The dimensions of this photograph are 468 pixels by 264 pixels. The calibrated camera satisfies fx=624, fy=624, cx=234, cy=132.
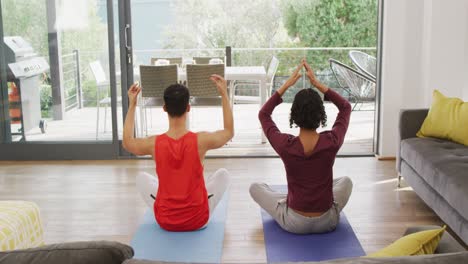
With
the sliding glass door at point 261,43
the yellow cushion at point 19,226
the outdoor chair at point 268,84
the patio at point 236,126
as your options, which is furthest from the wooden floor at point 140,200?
the sliding glass door at point 261,43

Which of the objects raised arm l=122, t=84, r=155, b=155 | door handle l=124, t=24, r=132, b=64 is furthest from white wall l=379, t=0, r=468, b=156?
raised arm l=122, t=84, r=155, b=155

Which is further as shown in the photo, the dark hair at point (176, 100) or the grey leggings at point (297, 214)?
the grey leggings at point (297, 214)

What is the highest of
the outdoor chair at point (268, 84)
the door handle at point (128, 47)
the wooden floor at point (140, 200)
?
the door handle at point (128, 47)

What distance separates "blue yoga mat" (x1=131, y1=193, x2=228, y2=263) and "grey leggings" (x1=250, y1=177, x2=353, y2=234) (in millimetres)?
315

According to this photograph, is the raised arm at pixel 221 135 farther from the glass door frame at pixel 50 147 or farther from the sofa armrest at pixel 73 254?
the glass door frame at pixel 50 147

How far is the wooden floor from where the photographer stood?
152 inches

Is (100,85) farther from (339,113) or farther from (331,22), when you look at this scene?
(331,22)

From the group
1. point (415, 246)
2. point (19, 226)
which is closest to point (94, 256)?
point (415, 246)

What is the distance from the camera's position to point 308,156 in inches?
138

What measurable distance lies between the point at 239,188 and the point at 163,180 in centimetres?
129

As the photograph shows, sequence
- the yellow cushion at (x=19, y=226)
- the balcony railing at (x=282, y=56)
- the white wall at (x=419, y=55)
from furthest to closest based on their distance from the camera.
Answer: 1. the balcony railing at (x=282, y=56)
2. the white wall at (x=419, y=55)
3. the yellow cushion at (x=19, y=226)

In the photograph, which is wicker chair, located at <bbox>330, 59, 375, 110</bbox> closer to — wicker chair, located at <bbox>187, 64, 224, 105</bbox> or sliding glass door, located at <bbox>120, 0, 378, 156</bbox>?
sliding glass door, located at <bbox>120, 0, 378, 156</bbox>

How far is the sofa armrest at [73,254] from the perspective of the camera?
1.47 metres

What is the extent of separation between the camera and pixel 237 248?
3637 millimetres
